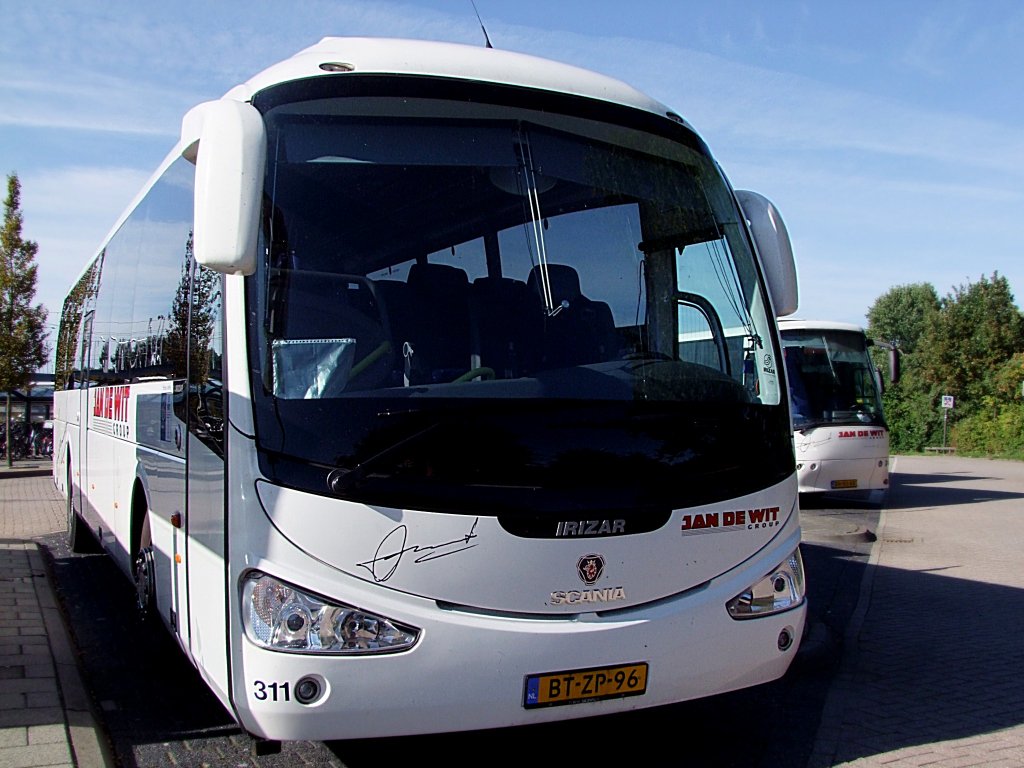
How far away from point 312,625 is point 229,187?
1580mm

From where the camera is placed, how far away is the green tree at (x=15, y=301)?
24.1m

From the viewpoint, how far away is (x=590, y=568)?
13.0 feet

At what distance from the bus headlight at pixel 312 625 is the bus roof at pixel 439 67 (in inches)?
79.8

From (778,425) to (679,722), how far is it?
1718 mm

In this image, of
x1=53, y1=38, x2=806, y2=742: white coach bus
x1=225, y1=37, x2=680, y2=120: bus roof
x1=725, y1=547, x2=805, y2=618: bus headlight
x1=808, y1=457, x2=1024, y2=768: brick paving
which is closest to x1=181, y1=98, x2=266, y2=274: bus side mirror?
x1=53, y1=38, x2=806, y2=742: white coach bus

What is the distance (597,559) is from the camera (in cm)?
399

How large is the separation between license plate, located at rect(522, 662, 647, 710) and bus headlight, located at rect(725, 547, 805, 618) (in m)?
0.53

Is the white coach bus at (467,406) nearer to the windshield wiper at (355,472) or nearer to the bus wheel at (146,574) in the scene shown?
the windshield wiper at (355,472)

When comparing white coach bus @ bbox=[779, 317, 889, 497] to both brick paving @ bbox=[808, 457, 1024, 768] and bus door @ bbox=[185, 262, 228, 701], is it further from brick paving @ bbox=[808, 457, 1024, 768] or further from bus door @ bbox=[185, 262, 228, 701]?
bus door @ bbox=[185, 262, 228, 701]

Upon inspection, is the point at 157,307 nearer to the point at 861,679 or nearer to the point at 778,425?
the point at 778,425

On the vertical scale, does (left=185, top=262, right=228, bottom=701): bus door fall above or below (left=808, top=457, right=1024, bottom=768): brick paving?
above

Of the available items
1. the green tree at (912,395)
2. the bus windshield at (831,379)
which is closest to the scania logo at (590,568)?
the bus windshield at (831,379)
